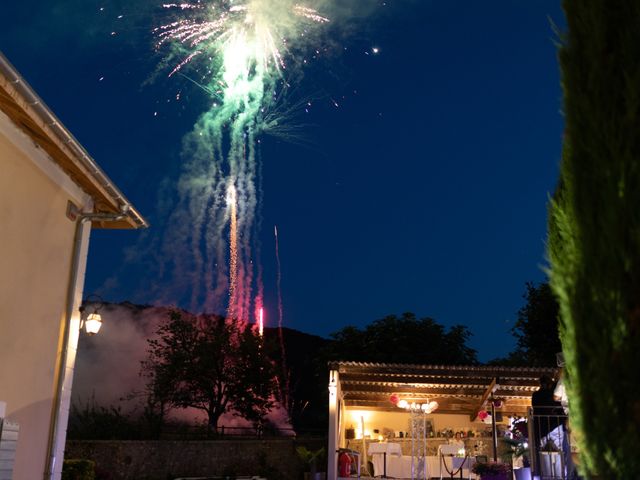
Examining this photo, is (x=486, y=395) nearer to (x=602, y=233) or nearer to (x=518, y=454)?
(x=518, y=454)

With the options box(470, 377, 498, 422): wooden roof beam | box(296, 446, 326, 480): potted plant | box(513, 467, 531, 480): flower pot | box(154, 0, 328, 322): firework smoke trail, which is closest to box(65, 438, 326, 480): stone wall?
box(296, 446, 326, 480): potted plant

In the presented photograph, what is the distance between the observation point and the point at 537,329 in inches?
935

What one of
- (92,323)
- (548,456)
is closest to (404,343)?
(548,456)

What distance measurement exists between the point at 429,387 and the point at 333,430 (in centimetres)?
383

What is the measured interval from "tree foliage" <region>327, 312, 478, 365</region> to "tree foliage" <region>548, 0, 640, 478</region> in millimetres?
22861

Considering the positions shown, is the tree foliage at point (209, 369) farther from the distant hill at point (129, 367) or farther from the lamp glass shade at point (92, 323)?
the lamp glass shade at point (92, 323)

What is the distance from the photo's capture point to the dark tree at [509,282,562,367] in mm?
23078

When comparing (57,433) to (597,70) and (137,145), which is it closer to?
(597,70)

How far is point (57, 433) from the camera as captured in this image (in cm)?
719

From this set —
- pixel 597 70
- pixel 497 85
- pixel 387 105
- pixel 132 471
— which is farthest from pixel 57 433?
pixel 497 85

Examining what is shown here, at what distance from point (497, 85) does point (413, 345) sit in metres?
35.2

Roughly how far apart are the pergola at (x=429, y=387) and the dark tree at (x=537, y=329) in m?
4.99

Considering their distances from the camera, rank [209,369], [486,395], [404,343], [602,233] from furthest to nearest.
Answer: [404,343], [209,369], [486,395], [602,233]

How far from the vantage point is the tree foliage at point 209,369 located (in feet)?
78.9
